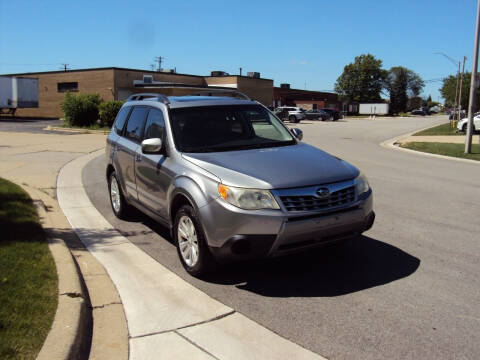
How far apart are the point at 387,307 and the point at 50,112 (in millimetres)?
52099

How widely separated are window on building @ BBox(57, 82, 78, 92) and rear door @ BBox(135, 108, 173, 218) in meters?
45.2

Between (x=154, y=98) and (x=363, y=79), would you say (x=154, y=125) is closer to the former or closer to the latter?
Result: (x=154, y=98)

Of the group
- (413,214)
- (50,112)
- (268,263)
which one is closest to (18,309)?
(268,263)

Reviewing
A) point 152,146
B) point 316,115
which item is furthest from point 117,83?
point 152,146

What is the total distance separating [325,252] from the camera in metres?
5.60

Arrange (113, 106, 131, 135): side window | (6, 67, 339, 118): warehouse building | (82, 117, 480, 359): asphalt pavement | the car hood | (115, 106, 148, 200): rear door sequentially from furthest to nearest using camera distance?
(6, 67, 339, 118): warehouse building < (113, 106, 131, 135): side window < (115, 106, 148, 200): rear door < the car hood < (82, 117, 480, 359): asphalt pavement

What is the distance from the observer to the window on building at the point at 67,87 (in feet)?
158

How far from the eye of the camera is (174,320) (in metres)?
3.97

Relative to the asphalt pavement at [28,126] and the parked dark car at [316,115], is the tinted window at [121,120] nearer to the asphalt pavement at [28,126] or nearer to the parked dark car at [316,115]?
the asphalt pavement at [28,126]

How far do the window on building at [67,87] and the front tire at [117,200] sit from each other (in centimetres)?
4380

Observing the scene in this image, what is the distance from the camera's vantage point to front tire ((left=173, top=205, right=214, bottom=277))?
4594 mm

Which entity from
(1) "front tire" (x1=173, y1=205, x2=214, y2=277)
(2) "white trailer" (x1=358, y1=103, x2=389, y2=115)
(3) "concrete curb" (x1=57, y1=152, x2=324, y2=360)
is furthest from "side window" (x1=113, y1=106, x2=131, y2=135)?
(2) "white trailer" (x1=358, y1=103, x2=389, y2=115)

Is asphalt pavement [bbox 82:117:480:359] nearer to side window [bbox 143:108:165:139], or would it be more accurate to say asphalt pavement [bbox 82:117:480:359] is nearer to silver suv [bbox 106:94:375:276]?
silver suv [bbox 106:94:375:276]

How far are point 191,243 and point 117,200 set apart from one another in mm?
2749
